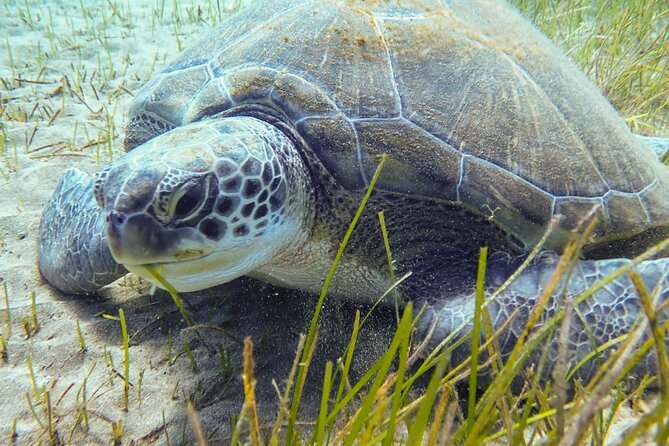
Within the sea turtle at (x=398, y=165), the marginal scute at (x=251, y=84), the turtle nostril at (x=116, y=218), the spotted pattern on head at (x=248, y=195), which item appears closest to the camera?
the turtle nostril at (x=116, y=218)

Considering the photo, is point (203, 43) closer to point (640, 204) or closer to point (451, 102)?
point (451, 102)

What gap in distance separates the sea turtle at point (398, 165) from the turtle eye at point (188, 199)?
0.05m

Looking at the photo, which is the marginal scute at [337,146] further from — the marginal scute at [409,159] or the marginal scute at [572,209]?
the marginal scute at [572,209]

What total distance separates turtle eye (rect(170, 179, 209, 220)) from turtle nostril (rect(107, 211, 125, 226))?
0.15m

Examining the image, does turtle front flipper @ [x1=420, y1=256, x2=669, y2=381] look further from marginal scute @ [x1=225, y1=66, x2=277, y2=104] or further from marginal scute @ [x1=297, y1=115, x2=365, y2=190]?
marginal scute @ [x1=225, y1=66, x2=277, y2=104]

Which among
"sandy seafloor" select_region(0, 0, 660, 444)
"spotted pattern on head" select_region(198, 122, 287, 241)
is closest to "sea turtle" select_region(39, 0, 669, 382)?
"spotted pattern on head" select_region(198, 122, 287, 241)

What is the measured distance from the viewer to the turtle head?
4.81ft

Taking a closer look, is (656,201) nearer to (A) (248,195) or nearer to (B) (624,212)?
(B) (624,212)

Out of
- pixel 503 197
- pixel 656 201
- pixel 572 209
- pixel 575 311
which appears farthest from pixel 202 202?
pixel 656 201

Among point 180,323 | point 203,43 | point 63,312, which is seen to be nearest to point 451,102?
point 203,43

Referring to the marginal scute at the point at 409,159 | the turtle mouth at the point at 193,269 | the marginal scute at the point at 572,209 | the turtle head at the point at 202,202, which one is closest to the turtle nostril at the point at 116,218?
the turtle head at the point at 202,202

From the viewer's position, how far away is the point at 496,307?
1.78 meters

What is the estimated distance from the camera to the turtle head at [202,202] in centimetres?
147

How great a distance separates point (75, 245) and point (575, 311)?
218 cm
